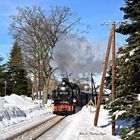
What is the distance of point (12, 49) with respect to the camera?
99750 mm

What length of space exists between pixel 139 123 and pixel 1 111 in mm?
16604

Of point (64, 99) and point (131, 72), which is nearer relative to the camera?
point (131, 72)

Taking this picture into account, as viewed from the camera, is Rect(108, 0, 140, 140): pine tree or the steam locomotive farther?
the steam locomotive

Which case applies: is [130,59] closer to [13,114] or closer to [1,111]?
[1,111]

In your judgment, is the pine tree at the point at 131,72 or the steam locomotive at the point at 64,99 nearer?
the pine tree at the point at 131,72

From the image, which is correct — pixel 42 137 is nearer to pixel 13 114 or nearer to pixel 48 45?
pixel 13 114

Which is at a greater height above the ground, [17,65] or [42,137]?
[17,65]

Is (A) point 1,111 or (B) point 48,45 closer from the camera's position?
(A) point 1,111

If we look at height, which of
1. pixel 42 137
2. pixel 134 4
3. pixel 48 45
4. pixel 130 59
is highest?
pixel 48 45

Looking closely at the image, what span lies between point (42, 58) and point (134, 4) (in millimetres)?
42110

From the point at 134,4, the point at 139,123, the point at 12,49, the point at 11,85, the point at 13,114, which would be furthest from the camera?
the point at 12,49

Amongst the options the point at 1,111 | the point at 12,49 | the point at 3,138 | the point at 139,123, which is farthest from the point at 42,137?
the point at 12,49

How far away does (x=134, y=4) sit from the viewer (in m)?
17.4

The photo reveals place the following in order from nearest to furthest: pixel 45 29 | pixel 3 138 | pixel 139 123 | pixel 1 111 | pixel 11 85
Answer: pixel 139 123
pixel 3 138
pixel 1 111
pixel 45 29
pixel 11 85
